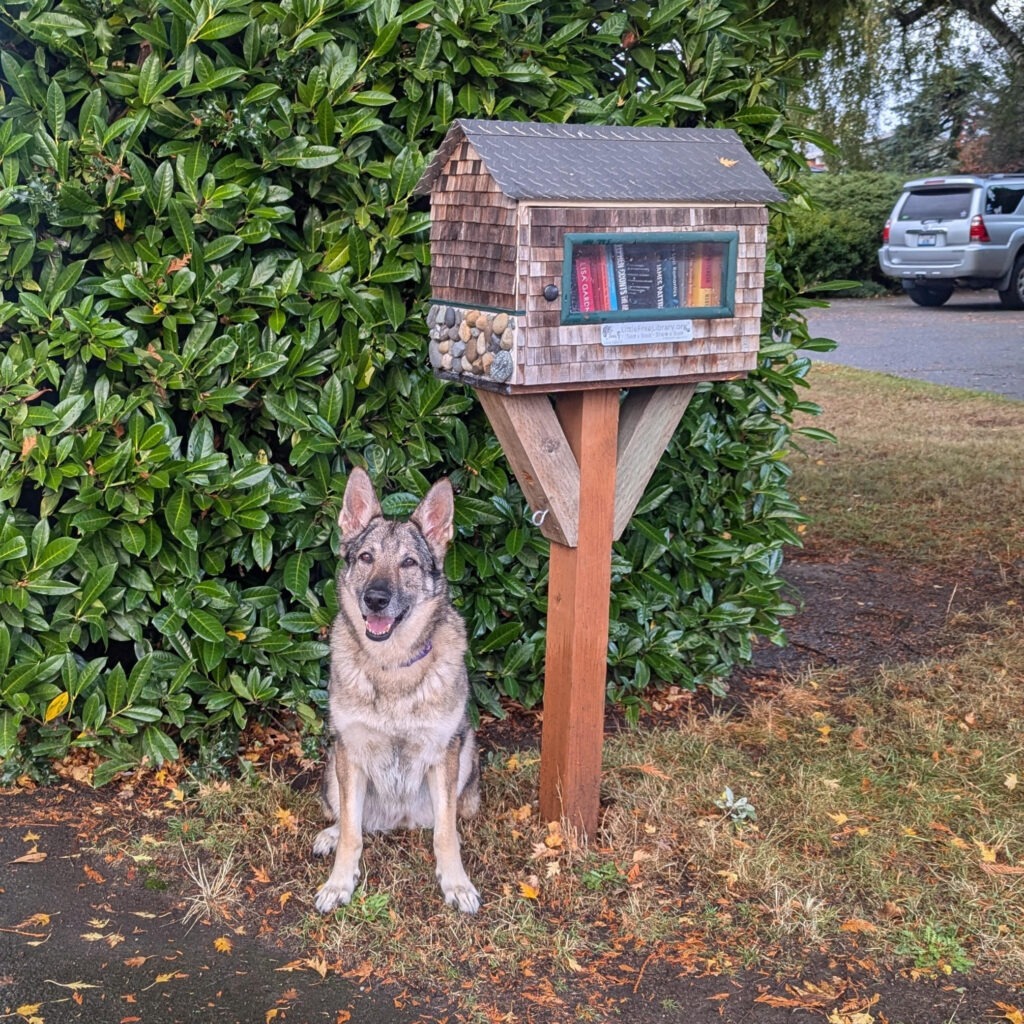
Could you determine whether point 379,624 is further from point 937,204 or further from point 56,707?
point 937,204

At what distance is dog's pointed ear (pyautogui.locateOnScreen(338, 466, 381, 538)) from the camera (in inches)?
166

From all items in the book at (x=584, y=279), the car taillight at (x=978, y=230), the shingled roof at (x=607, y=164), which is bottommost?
the book at (x=584, y=279)

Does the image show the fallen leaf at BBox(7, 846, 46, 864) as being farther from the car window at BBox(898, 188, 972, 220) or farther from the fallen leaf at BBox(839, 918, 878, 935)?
the car window at BBox(898, 188, 972, 220)

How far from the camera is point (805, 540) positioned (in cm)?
840

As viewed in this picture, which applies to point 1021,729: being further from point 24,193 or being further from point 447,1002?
point 24,193

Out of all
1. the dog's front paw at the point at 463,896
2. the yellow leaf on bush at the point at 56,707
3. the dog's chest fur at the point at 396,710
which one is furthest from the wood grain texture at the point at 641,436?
the yellow leaf on bush at the point at 56,707

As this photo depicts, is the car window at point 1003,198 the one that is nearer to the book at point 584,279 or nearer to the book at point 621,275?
the book at point 621,275

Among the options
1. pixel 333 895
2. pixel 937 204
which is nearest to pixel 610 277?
pixel 333 895

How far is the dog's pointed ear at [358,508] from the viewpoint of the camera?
13.9 ft

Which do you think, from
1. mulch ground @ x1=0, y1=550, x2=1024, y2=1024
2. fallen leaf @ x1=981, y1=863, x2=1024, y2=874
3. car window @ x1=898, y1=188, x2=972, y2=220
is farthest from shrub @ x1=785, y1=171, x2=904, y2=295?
mulch ground @ x1=0, y1=550, x2=1024, y2=1024

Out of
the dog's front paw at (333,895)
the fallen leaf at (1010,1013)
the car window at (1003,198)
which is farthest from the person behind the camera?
the car window at (1003,198)

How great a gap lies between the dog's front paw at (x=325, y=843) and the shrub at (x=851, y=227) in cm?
2119

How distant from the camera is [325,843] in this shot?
4.44 m

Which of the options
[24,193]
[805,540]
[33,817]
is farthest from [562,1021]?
[805,540]
